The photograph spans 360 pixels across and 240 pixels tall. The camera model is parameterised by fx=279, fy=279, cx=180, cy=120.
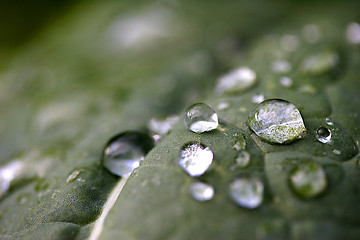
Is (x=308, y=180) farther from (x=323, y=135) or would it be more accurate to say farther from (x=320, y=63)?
(x=320, y=63)

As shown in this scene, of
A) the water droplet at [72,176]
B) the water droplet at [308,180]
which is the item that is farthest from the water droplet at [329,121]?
the water droplet at [72,176]

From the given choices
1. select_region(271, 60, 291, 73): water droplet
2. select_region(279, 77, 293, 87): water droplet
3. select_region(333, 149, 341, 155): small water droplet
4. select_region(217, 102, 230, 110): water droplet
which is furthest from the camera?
select_region(271, 60, 291, 73): water droplet

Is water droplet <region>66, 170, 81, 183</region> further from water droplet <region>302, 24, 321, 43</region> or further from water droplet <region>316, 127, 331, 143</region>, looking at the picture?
water droplet <region>302, 24, 321, 43</region>

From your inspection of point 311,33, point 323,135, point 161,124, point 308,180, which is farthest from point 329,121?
point 311,33

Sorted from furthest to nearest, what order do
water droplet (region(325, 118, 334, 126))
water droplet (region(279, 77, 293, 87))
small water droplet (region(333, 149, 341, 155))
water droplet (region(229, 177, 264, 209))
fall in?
1. water droplet (region(279, 77, 293, 87))
2. water droplet (region(325, 118, 334, 126))
3. small water droplet (region(333, 149, 341, 155))
4. water droplet (region(229, 177, 264, 209))

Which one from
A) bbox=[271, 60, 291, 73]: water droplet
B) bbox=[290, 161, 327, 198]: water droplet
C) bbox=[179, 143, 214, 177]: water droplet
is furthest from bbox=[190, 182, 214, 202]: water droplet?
bbox=[271, 60, 291, 73]: water droplet

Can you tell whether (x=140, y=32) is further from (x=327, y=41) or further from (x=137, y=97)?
(x=327, y=41)

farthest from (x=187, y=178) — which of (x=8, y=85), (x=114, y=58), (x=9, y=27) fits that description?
(x=9, y=27)
